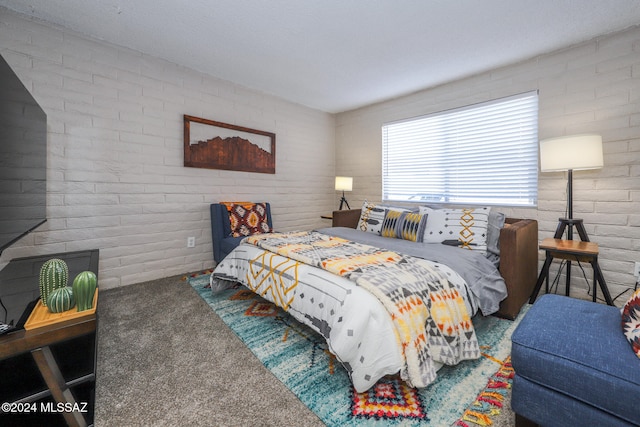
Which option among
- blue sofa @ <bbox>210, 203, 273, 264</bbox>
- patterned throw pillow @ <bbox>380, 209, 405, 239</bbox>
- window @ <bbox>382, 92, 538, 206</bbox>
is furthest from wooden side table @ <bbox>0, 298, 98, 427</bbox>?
window @ <bbox>382, 92, 538, 206</bbox>

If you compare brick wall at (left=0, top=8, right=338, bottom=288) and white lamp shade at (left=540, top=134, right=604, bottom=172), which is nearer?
white lamp shade at (left=540, top=134, right=604, bottom=172)

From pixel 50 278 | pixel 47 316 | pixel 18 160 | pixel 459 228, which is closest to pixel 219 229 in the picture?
pixel 18 160

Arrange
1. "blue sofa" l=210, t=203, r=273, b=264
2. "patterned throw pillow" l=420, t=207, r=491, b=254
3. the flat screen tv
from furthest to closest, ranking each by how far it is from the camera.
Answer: "blue sofa" l=210, t=203, r=273, b=264 → "patterned throw pillow" l=420, t=207, r=491, b=254 → the flat screen tv

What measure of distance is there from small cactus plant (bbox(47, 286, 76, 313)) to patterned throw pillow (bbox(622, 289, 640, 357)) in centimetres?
219

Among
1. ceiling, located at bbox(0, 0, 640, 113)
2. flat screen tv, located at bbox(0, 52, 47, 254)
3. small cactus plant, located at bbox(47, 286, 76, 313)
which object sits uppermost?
ceiling, located at bbox(0, 0, 640, 113)

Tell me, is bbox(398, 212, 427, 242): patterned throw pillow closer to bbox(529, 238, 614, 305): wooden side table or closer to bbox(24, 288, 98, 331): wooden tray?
bbox(529, 238, 614, 305): wooden side table

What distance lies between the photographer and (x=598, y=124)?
2.38 meters

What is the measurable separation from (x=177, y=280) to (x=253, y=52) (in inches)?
98.0

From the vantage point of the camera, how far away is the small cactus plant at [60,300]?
1.15 meters

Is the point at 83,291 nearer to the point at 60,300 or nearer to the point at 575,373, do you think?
the point at 60,300

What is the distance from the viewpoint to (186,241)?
317 cm

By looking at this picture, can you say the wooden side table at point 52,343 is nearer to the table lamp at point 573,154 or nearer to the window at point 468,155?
the table lamp at point 573,154

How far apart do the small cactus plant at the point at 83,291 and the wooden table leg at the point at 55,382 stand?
0.18 meters

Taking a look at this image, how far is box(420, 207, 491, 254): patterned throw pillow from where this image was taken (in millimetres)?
2412
